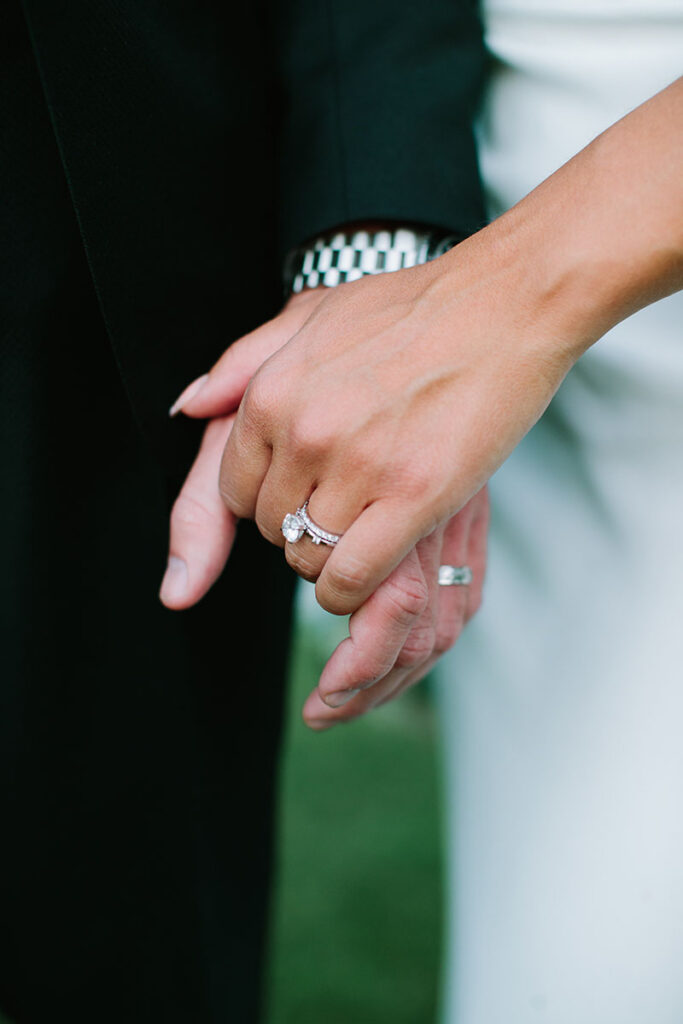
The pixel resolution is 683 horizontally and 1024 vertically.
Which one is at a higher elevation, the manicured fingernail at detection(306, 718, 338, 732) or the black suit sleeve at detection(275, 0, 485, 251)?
the black suit sleeve at detection(275, 0, 485, 251)

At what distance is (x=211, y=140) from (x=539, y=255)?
35 cm

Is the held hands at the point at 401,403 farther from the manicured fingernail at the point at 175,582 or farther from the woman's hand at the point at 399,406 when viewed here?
the manicured fingernail at the point at 175,582

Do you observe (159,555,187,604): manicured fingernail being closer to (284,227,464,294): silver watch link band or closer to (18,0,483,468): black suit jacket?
(18,0,483,468): black suit jacket

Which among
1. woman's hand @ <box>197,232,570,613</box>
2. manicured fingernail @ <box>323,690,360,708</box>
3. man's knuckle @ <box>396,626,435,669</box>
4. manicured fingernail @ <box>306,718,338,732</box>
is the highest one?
woman's hand @ <box>197,232,570,613</box>

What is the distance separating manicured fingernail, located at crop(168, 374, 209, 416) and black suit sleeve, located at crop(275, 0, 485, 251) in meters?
0.16

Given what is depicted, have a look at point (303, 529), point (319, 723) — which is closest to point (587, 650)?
point (319, 723)

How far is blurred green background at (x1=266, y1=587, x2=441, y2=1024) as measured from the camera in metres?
1.76

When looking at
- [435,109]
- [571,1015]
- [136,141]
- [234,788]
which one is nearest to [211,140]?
[136,141]

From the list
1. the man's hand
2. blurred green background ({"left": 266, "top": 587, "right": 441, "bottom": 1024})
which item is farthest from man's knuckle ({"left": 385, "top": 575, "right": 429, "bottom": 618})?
blurred green background ({"left": 266, "top": 587, "right": 441, "bottom": 1024})

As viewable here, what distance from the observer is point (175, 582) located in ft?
2.64

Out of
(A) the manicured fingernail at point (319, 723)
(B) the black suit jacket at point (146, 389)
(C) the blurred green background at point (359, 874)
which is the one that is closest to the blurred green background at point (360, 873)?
(C) the blurred green background at point (359, 874)

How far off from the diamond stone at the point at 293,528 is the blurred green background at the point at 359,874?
2.69 feet

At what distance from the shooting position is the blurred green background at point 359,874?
5.76 feet

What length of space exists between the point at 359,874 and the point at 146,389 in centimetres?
→ 159
